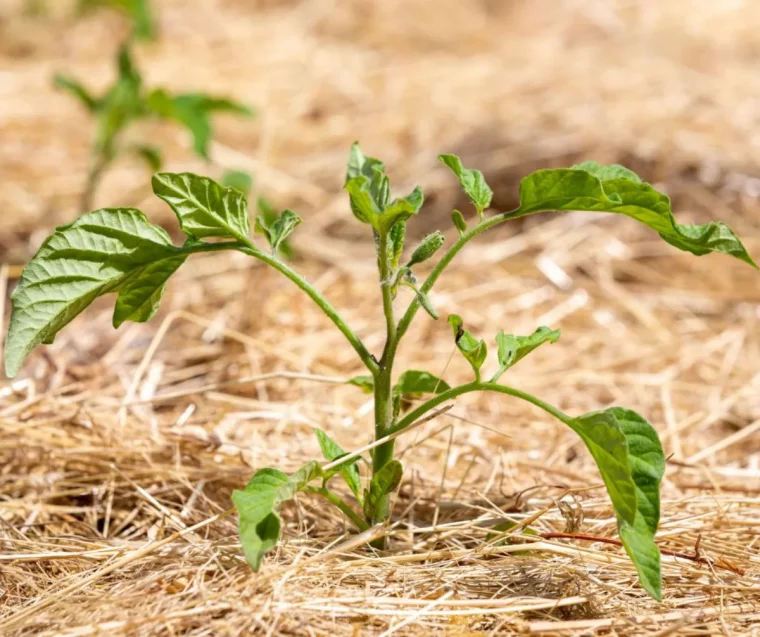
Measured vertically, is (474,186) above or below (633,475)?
above

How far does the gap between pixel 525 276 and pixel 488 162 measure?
2.33ft

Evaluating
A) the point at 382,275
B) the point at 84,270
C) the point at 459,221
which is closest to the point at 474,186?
the point at 459,221

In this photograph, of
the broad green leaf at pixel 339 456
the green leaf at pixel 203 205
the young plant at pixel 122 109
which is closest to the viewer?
the green leaf at pixel 203 205

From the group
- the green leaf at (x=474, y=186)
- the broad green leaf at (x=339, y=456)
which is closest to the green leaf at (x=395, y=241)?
the green leaf at (x=474, y=186)

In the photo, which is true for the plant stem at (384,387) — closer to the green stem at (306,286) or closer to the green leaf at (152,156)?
the green stem at (306,286)

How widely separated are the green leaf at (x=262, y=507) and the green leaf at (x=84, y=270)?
0.94ft

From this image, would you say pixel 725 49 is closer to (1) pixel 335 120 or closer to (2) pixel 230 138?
(1) pixel 335 120

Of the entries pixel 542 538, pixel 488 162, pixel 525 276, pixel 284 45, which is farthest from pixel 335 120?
pixel 542 538

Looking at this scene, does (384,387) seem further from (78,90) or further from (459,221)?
(78,90)

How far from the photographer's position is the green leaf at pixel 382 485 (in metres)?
1.10

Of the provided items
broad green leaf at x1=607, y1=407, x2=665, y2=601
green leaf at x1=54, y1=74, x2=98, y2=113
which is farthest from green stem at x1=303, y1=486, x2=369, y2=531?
green leaf at x1=54, y1=74, x2=98, y2=113

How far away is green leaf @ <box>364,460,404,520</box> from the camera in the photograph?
3.62 ft

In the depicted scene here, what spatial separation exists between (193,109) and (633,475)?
157cm

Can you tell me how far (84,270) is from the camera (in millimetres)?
1042
